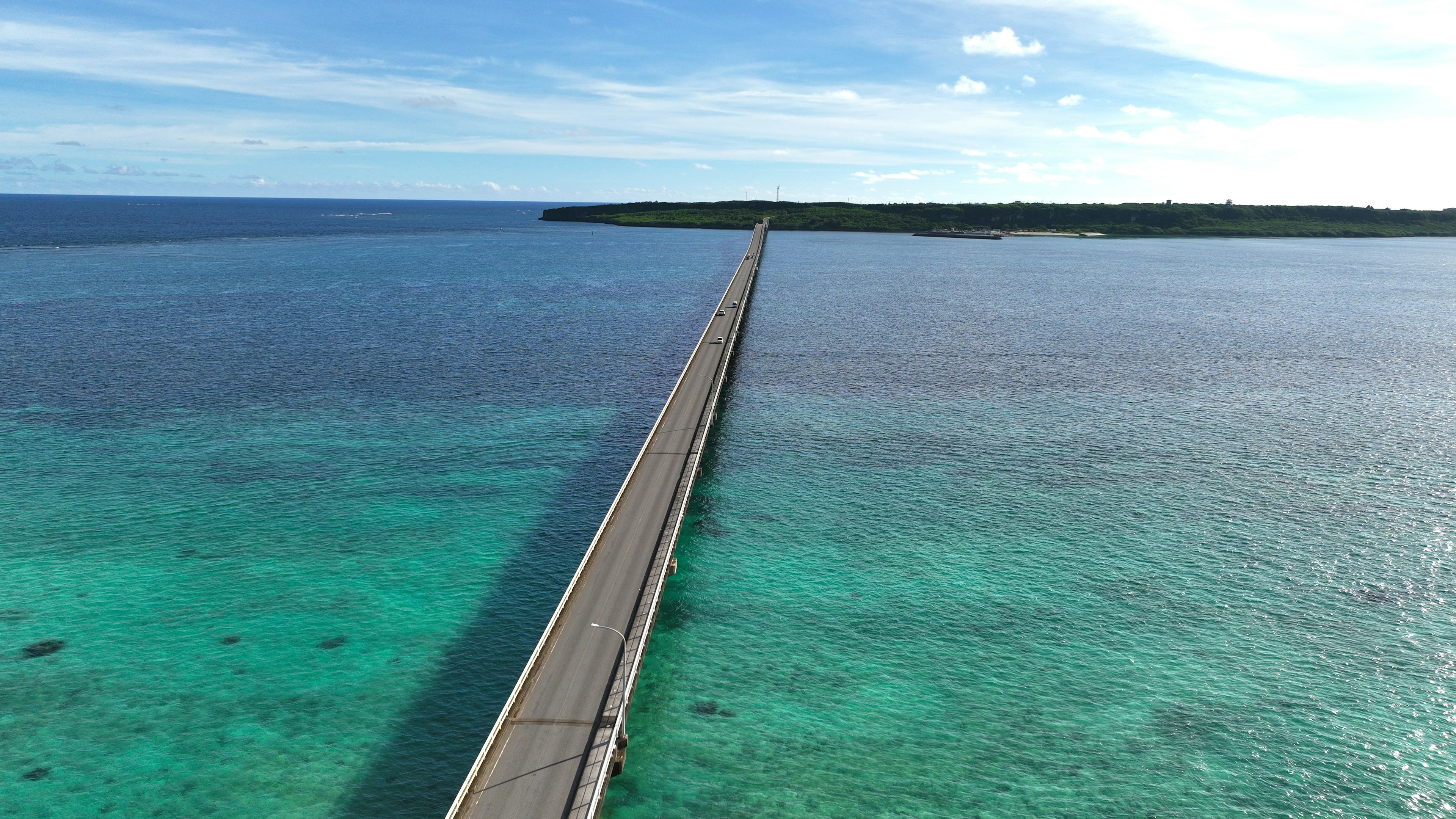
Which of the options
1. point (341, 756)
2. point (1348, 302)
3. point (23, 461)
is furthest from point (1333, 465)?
point (1348, 302)

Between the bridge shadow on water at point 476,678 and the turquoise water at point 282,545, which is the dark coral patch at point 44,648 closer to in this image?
the turquoise water at point 282,545

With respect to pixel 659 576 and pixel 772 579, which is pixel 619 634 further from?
pixel 772 579

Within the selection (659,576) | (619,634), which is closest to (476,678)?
(619,634)

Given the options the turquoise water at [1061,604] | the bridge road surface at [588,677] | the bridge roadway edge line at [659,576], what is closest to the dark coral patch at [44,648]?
the bridge road surface at [588,677]

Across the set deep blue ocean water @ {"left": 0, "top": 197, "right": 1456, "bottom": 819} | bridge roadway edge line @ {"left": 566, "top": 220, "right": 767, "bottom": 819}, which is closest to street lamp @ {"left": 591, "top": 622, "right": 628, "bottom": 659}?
bridge roadway edge line @ {"left": 566, "top": 220, "right": 767, "bottom": 819}

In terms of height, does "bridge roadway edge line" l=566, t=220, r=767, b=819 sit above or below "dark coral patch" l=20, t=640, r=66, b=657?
above

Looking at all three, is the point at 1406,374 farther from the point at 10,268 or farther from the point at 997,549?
the point at 10,268

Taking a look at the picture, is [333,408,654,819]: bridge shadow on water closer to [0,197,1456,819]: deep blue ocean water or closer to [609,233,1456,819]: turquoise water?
[0,197,1456,819]: deep blue ocean water
